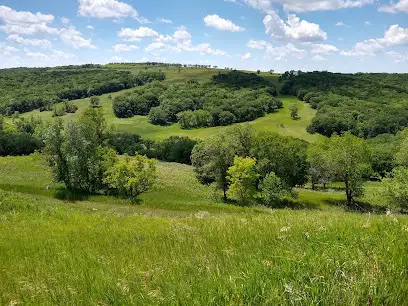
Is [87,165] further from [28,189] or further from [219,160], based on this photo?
[219,160]

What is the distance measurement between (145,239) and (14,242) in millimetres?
3687

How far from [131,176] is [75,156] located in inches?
427

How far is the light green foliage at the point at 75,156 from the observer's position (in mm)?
62156

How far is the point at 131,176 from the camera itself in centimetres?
6100

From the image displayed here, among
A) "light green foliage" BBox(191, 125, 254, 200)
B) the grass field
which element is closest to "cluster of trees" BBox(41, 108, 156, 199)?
"light green foliage" BBox(191, 125, 254, 200)

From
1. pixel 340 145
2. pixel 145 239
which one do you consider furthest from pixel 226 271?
pixel 340 145

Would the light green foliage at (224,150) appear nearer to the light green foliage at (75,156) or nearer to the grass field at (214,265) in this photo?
the light green foliage at (75,156)

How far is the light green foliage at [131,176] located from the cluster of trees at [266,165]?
14285 millimetres

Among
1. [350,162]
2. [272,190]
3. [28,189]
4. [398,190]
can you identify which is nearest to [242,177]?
[272,190]

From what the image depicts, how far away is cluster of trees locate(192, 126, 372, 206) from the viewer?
6662 cm

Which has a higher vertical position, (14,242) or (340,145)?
(14,242)

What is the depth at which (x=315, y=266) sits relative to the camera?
416 cm

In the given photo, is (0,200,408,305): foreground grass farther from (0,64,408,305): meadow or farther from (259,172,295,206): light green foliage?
(259,172,295,206): light green foliage

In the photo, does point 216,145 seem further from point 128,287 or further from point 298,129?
point 298,129
